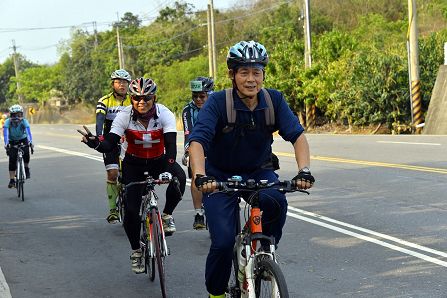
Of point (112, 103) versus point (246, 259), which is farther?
point (112, 103)

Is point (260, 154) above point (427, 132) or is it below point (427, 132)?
above

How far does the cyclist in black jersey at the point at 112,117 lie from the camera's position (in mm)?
9914

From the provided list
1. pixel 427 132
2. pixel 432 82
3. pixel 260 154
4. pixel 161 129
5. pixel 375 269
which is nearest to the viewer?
pixel 260 154

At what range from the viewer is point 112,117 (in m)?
10.1

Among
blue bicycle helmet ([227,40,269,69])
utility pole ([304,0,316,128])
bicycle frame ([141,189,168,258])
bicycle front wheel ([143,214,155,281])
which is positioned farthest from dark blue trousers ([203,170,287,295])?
utility pole ([304,0,316,128])

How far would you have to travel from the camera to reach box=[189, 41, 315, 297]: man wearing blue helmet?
5.07 metres

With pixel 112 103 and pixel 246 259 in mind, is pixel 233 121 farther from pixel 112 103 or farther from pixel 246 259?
pixel 112 103

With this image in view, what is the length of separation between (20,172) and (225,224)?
1050 cm

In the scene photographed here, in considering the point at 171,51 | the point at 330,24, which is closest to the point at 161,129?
the point at 330,24

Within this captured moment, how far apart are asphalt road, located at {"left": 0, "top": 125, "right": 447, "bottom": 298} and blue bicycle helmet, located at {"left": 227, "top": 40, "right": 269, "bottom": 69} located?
2.25 m

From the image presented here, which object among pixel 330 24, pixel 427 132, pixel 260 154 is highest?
pixel 330 24

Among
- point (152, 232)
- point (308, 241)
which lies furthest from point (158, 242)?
point (308, 241)

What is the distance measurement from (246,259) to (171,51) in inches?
2588

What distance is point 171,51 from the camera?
229 ft
